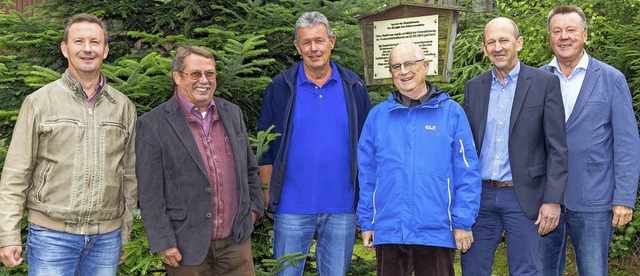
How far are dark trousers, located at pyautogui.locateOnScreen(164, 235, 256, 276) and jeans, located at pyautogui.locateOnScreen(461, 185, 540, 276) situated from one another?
1.53m

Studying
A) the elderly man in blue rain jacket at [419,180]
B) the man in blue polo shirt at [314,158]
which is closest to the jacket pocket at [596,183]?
the elderly man in blue rain jacket at [419,180]

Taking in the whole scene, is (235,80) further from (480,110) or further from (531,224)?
(531,224)

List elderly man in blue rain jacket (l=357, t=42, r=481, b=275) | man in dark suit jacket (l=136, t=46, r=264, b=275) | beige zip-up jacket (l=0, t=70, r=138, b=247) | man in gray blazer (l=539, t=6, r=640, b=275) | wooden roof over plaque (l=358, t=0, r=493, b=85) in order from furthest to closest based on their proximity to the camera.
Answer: wooden roof over plaque (l=358, t=0, r=493, b=85)
man in gray blazer (l=539, t=6, r=640, b=275)
elderly man in blue rain jacket (l=357, t=42, r=481, b=275)
man in dark suit jacket (l=136, t=46, r=264, b=275)
beige zip-up jacket (l=0, t=70, r=138, b=247)

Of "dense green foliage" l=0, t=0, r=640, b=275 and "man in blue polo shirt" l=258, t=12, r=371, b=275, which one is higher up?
"dense green foliage" l=0, t=0, r=640, b=275

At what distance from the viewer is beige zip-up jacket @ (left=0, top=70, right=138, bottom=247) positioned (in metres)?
3.53

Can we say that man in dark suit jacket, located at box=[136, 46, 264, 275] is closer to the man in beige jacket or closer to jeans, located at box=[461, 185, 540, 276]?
the man in beige jacket

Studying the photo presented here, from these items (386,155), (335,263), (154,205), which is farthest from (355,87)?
(154,205)

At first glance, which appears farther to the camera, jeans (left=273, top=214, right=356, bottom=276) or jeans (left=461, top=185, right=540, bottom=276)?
jeans (left=273, top=214, right=356, bottom=276)

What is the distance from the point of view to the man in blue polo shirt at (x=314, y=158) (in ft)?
14.9

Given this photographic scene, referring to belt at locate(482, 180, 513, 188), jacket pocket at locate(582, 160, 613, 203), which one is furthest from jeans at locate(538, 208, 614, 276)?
belt at locate(482, 180, 513, 188)

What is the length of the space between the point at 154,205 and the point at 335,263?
1467 millimetres

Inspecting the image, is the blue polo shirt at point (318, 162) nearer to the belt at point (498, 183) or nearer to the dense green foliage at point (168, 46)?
the dense green foliage at point (168, 46)

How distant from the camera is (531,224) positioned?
429 cm

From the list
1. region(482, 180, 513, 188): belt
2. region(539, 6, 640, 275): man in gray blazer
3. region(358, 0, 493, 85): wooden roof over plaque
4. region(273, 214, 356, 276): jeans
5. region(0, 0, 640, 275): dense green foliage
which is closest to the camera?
region(0, 0, 640, 275): dense green foliage
